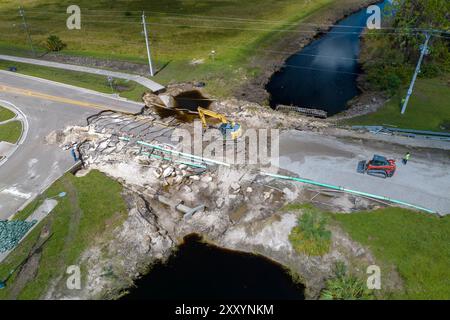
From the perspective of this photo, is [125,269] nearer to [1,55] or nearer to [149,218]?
[149,218]

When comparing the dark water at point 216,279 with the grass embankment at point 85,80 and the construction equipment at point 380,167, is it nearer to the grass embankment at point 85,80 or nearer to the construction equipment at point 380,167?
the construction equipment at point 380,167

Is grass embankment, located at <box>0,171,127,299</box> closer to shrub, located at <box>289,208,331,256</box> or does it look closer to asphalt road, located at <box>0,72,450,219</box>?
asphalt road, located at <box>0,72,450,219</box>

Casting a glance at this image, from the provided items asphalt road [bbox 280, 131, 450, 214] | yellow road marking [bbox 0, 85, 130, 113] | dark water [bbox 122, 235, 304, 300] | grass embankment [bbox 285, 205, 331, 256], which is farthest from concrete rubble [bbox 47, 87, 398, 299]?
yellow road marking [bbox 0, 85, 130, 113]

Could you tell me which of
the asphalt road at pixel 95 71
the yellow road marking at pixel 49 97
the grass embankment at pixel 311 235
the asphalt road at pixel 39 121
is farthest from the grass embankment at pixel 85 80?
the grass embankment at pixel 311 235

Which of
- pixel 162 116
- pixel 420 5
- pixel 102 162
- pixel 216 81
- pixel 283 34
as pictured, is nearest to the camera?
pixel 102 162

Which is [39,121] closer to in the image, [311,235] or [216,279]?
[216,279]

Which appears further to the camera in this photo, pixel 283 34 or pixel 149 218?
pixel 283 34

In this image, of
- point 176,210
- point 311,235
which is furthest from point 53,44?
point 311,235
